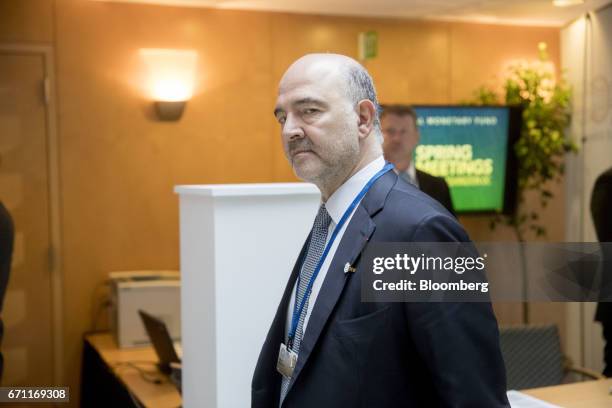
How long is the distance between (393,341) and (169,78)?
3.60m

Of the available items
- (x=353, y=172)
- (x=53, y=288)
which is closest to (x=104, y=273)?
(x=53, y=288)

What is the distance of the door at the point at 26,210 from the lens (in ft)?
14.1

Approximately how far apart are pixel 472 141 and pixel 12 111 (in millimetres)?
2935

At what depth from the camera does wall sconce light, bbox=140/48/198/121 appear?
14.7ft

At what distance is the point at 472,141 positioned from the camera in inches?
199

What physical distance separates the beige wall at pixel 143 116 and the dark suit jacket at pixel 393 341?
3.42 metres

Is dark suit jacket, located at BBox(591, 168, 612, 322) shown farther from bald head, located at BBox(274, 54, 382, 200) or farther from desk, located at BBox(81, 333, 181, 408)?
desk, located at BBox(81, 333, 181, 408)

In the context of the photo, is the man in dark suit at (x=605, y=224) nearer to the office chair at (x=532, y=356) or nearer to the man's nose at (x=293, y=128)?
the office chair at (x=532, y=356)

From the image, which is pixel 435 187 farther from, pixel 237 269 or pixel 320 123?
pixel 320 123

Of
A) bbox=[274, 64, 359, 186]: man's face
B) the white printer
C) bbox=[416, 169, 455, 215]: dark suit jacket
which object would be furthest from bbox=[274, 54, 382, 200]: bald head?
the white printer

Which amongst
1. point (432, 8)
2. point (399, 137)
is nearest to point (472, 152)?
point (432, 8)

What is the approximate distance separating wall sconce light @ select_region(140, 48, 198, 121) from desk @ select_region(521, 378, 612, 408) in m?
2.91

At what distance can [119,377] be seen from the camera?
3.30 meters

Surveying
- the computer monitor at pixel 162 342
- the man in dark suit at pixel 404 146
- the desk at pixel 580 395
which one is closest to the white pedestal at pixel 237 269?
the desk at pixel 580 395
